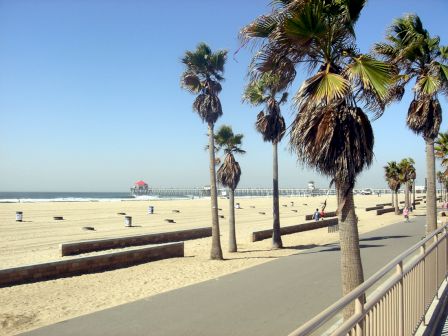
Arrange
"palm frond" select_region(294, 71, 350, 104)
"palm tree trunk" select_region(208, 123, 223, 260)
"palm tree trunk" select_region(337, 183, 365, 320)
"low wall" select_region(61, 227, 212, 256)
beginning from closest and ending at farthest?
"palm frond" select_region(294, 71, 350, 104) → "palm tree trunk" select_region(337, 183, 365, 320) → "low wall" select_region(61, 227, 212, 256) → "palm tree trunk" select_region(208, 123, 223, 260)

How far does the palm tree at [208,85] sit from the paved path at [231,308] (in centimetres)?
538

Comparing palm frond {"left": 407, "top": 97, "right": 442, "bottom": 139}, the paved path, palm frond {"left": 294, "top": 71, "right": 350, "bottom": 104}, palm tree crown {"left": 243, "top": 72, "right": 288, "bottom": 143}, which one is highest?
palm tree crown {"left": 243, "top": 72, "right": 288, "bottom": 143}

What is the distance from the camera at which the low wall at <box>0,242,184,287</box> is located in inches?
441

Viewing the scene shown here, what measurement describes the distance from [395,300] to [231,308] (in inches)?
178

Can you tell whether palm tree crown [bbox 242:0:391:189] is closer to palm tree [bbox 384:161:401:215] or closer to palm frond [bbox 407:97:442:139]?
palm frond [bbox 407:97:442:139]

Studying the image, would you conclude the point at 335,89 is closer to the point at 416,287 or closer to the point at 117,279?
the point at 416,287

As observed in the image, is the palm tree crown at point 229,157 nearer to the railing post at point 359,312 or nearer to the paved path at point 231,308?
the paved path at point 231,308

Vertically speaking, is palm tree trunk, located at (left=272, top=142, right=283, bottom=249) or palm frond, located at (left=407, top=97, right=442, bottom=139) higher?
palm frond, located at (left=407, top=97, right=442, bottom=139)

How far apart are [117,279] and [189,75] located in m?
8.55

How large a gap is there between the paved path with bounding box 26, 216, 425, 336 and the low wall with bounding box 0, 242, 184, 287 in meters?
4.17

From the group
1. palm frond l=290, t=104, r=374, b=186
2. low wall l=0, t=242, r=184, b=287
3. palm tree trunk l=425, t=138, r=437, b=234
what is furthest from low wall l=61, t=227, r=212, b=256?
palm frond l=290, t=104, r=374, b=186

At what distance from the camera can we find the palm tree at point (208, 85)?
16859 mm

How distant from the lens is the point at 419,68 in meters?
11.2

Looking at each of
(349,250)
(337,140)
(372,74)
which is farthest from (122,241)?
(372,74)
